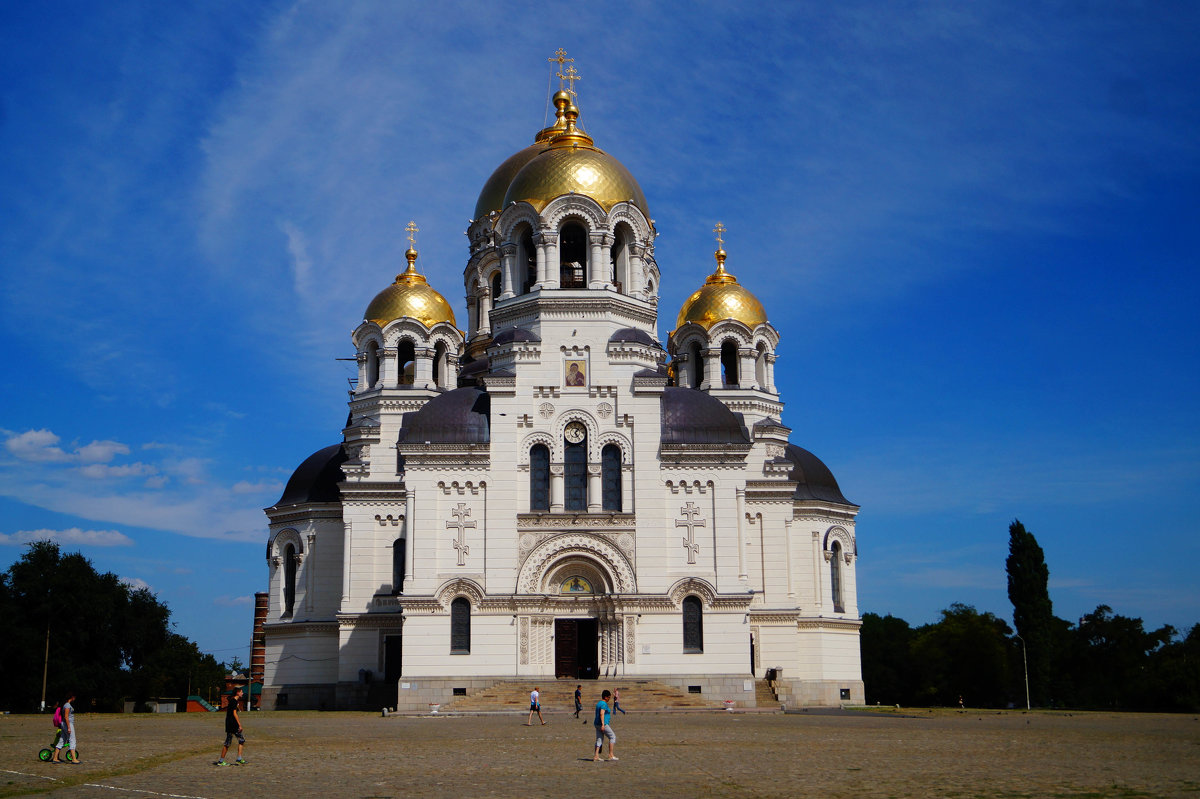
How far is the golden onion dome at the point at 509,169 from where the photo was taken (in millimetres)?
51344

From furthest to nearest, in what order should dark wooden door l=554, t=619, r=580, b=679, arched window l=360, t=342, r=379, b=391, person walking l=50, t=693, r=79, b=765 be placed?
arched window l=360, t=342, r=379, b=391 → dark wooden door l=554, t=619, r=580, b=679 → person walking l=50, t=693, r=79, b=765

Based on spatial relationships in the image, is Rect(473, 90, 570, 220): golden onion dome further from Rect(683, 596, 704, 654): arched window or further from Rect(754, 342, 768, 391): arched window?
Rect(683, 596, 704, 654): arched window

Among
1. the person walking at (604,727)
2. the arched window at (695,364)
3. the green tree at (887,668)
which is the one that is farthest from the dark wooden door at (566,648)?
the green tree at (887,668)

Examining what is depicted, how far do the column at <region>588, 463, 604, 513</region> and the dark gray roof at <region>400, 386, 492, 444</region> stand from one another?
147 inches

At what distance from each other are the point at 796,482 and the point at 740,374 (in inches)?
Result: 226

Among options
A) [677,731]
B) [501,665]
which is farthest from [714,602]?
[677,731]

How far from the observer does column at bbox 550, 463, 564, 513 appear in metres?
40.5

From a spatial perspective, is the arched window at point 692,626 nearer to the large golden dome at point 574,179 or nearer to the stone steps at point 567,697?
the stone steps at point 567,697

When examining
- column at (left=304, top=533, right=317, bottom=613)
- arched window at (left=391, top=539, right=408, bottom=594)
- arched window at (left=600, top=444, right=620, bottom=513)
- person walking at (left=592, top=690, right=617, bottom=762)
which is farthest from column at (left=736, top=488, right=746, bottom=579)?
person walking at (left=592, top=690, right=617, bottom=762)

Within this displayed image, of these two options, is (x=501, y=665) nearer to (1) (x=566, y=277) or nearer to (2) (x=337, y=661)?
(2) (x=337, y=661)

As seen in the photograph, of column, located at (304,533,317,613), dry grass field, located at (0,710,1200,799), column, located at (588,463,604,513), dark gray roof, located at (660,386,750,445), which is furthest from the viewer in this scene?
column, located at (304,533,317,613)

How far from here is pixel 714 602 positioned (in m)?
39.8

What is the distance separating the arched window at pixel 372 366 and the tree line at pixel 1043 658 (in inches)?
1217

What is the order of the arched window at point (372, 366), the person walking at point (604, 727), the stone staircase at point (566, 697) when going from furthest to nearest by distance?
1. the arched window at point (372, 366)
2. the stone staircase at point (566, 697)
3. the person walking at point (604, 727)
